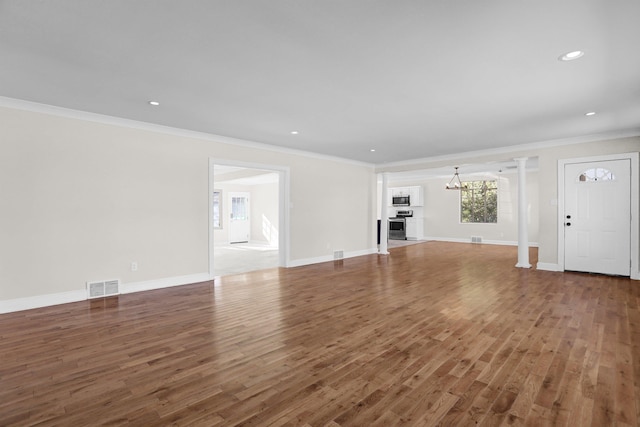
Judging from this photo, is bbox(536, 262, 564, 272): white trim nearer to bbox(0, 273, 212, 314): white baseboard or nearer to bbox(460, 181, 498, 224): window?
bbox(460, 181, 498, 224): window

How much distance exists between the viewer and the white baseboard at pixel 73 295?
3.70 m

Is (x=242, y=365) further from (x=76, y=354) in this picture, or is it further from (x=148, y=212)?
(x=148, y=212)

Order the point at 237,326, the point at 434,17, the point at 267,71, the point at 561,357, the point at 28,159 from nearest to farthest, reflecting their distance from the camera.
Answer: the point at 434,17
the point at 561,357
the point at 267,71
the point at 237,326
the point at 28,159

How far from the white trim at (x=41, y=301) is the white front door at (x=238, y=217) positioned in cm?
739

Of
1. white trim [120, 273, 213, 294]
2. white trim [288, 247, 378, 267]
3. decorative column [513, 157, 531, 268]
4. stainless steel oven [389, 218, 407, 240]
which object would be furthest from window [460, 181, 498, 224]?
white trim [120, 273, 213, 294]

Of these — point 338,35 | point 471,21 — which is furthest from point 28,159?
point 471,21

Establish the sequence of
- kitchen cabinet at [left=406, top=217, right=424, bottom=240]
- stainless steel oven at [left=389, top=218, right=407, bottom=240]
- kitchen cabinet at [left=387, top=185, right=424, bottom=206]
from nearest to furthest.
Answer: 1. kitchen cabinet at [left=387, top=185, right=424, bottom=206]
2. kitchen cabinet at [left=406, top=217, right=424, bottom=240]
3. stainless steel oven at [left=389, top=218, right=407, bottom=240]

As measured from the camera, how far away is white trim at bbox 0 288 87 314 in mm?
3662

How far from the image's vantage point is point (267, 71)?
2918mm

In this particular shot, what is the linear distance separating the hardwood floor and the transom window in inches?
80.9

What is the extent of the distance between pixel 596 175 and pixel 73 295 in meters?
8.39

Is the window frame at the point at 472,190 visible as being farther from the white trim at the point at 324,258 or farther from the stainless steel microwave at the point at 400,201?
the white trim at the point at 324,258

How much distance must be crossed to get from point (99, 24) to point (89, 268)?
3.26 m

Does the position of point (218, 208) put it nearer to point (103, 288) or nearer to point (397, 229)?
point (397, 229)
